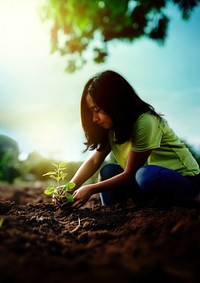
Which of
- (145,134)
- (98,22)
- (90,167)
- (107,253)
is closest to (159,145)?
(145,134)

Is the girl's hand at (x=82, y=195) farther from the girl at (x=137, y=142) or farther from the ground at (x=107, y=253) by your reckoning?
the ground at (x=107, y=253)

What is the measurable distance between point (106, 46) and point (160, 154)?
4392 millimetres

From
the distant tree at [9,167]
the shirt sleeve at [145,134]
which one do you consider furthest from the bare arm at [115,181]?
the distant tree at [9,167]

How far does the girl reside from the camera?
8.60 ft

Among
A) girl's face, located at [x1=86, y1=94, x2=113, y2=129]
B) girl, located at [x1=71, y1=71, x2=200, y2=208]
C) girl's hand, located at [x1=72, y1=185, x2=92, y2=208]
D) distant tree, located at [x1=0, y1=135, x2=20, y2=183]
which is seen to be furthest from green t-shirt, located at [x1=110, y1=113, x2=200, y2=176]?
distant tree, located at [x1=0, y1=135, x2=20, y2=183]

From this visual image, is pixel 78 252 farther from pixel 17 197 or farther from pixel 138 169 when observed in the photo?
pixel 17 197

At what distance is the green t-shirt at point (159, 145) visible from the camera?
2.63 m

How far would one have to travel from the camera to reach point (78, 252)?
5.06 feet

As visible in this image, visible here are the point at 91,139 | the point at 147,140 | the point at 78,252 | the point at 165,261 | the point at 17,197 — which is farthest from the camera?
the point at 17,197

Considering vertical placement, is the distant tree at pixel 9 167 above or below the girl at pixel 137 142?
above

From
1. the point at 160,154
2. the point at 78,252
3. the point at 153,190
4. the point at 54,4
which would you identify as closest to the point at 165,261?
the point at 78,252

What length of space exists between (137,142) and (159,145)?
0.18m

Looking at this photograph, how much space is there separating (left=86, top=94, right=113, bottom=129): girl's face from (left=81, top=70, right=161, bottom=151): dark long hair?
3 centimetres

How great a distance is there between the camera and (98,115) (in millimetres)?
2705
